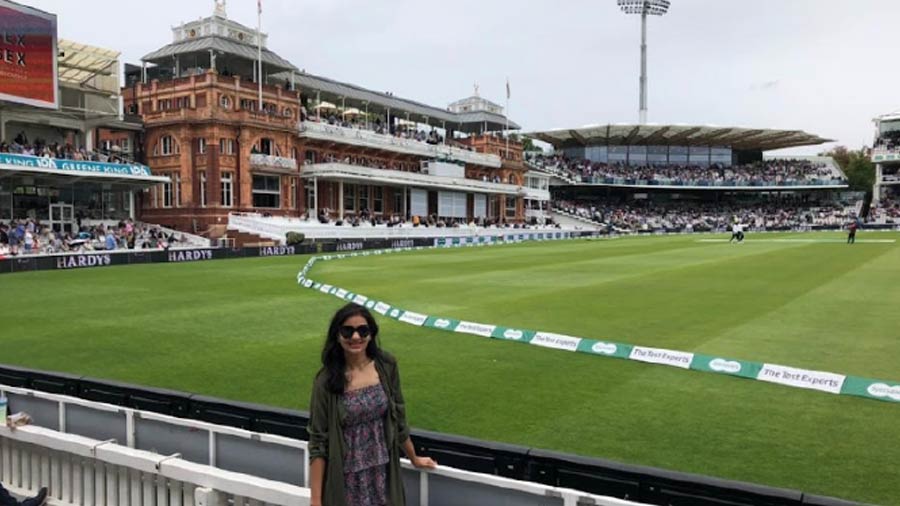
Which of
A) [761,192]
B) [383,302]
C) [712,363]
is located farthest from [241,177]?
[761,192]

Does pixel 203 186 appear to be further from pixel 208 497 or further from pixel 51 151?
pixel 208 497

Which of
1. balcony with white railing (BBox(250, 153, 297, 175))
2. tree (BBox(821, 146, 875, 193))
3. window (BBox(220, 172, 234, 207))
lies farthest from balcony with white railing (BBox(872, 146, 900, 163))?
window (BBox(220, 172, 234, 207))

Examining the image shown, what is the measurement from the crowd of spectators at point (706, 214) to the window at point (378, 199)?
3068 cm

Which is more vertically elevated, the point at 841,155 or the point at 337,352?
the point at 841,155

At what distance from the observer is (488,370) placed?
9.62m

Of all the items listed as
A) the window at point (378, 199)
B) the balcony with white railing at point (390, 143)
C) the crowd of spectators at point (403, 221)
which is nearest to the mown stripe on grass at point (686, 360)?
the crowd of spectators at point (403, 221)

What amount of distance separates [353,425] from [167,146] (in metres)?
49.8

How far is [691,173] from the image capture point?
316ft

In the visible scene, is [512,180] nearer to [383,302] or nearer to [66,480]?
[383,302]

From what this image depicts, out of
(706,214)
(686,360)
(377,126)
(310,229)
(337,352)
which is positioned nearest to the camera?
(337,352)

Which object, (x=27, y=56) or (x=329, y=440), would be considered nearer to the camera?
(x=329, y=440)

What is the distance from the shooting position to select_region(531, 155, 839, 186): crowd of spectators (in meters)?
93.2


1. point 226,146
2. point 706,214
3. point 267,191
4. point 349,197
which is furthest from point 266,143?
point 706,214

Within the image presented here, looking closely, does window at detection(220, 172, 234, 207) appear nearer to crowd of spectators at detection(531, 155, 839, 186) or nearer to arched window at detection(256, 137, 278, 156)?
arched window at detection(256, 137, 278, 156)
